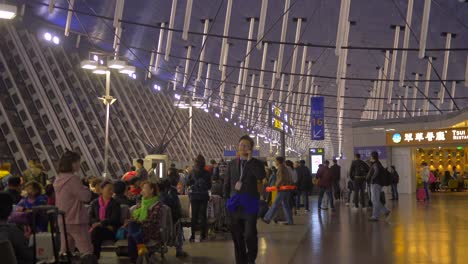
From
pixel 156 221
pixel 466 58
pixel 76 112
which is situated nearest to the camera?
pixel 156 221

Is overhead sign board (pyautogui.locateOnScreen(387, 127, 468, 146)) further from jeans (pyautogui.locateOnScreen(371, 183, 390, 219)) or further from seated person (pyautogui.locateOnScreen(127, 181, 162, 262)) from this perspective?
seated person (pyautogui.locateOnScreen(127, 181, 162, 262))

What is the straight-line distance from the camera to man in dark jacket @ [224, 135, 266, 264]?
732 cm

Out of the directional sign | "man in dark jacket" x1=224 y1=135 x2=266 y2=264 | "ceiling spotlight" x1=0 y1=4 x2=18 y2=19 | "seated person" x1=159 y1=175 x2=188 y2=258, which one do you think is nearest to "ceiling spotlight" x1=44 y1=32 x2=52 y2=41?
the directional sign

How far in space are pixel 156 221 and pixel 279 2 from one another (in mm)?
22048

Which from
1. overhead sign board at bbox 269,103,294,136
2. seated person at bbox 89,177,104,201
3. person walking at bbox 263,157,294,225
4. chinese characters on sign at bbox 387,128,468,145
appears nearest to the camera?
seated person at bbox 89,177,104,201

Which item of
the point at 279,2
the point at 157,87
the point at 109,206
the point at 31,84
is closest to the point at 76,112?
the point at 31,84

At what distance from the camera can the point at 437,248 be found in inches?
358

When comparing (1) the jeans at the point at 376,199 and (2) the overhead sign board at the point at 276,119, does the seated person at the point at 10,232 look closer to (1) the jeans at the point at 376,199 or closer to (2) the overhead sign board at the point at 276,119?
(1) the jeans at the point at 376,199

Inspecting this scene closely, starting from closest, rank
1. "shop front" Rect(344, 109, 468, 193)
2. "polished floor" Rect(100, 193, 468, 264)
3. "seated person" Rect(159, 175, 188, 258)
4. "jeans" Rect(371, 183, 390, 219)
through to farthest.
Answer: "polished floor" Rect(100, 193, 468, 264), "seated person" Rect(159, 175, 188, 258), "jeans" Rect(371, 183, 390, 219), "shop front" Rect(344, 109, 468, 193)

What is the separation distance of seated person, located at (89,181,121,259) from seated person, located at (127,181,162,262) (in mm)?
269

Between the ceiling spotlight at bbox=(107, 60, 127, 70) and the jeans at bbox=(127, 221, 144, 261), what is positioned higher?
the ceiling spotlight at bbox=(107, 60, 127, 70)

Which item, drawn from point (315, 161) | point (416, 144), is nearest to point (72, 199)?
point (315, 161)

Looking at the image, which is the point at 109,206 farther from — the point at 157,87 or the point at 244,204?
the point at 157,87

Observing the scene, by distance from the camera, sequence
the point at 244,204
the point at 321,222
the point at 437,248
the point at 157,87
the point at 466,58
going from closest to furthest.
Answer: the point at 244,204
the point at 437,248
the point at 321,222
the point at 466,58
the point at 157,87
